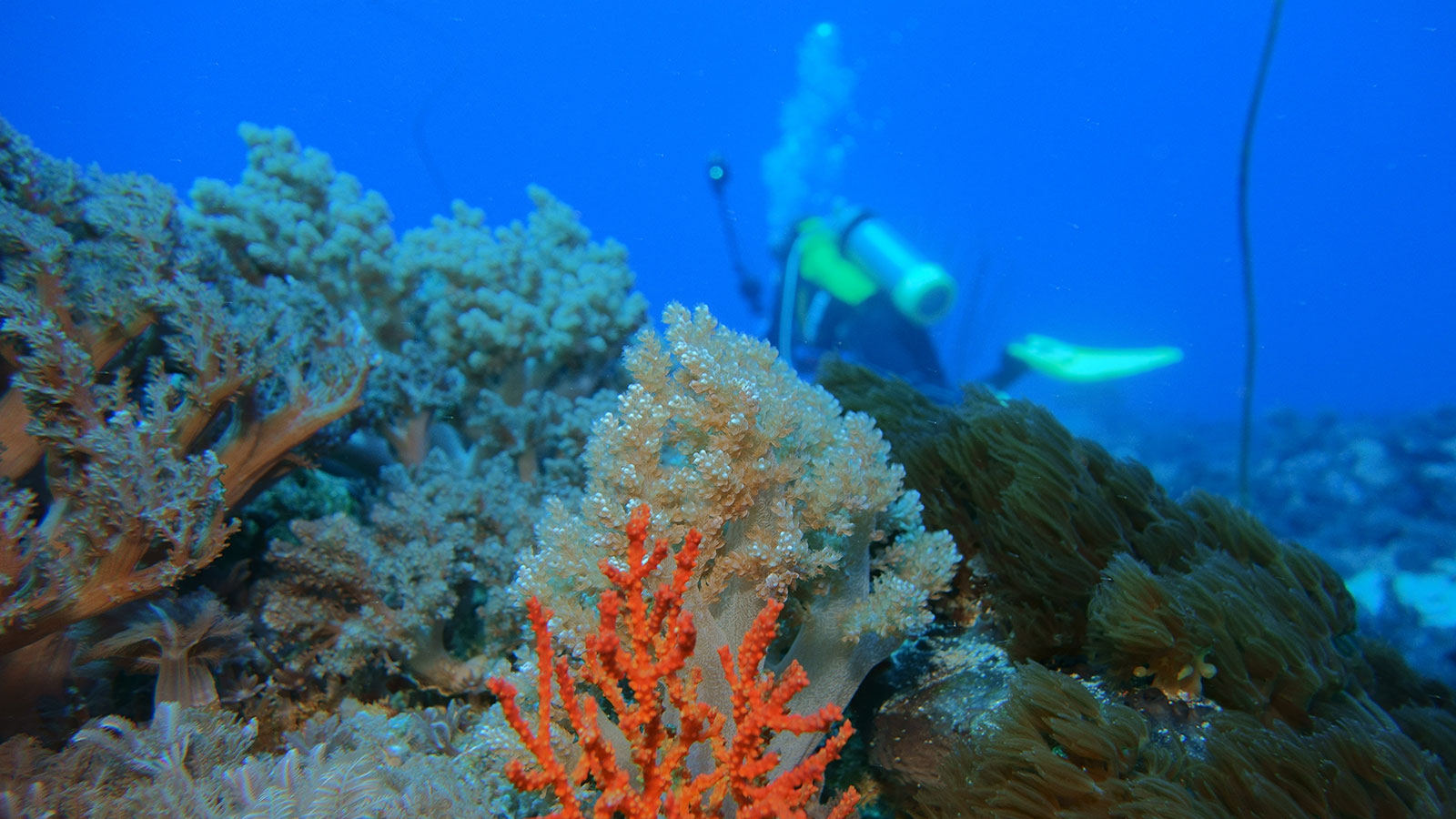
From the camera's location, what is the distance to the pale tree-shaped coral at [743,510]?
187 centimetres

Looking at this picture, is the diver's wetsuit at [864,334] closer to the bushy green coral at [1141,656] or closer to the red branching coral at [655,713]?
the bushy green coral at [1141,656]

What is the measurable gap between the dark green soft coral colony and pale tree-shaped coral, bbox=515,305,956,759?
10.0 inches

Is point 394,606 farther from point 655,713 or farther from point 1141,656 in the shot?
point 1141,656

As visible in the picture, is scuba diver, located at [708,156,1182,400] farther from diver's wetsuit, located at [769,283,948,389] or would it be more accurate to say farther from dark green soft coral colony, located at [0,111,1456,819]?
dark green soft coral colony, located at [0,111,1456,819]

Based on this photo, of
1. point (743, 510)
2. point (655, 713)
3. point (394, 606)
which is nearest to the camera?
point (655, 713)

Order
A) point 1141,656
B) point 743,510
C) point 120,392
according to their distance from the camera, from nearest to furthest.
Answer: point 743,510, point 1141,656, point 120,392

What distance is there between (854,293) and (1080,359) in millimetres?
5991

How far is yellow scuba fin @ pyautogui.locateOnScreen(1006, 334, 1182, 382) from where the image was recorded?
11930 mm

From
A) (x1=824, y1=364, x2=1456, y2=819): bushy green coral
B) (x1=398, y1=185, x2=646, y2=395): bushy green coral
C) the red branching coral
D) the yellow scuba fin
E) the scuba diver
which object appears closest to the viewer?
the red branching coral

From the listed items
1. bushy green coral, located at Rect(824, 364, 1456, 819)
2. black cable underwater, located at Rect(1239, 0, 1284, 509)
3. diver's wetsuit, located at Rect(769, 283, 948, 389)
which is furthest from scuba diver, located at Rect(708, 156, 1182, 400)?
bushy green coral, located at Rect(824, 364, 1456, 819)

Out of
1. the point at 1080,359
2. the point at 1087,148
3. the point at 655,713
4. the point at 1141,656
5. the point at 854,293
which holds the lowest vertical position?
the point at 655,713

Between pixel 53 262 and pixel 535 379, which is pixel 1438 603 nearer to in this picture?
pixel 535 379

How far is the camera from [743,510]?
6.22 ft

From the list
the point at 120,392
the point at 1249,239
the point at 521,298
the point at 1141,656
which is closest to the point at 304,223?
the point at 521,298
